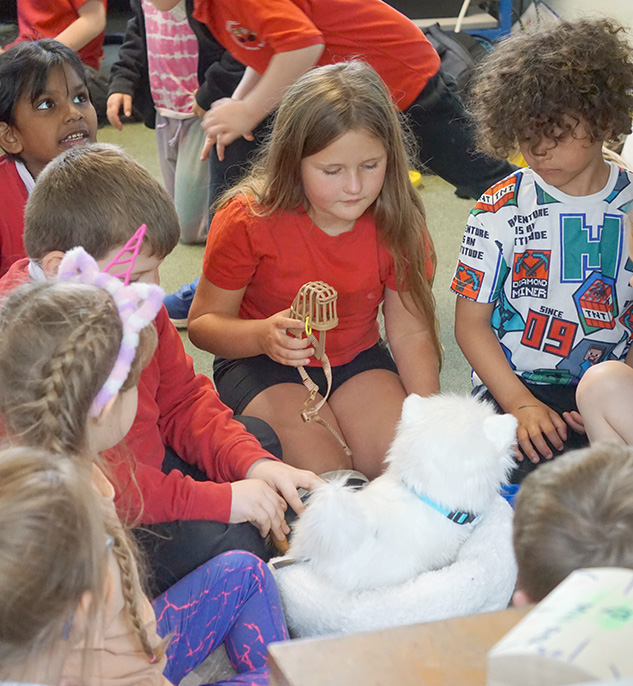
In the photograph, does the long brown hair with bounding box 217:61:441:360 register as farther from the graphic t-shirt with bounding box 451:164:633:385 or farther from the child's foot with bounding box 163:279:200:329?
the child's foot with bounding box 163:279:200:329

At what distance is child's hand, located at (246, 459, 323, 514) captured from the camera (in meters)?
1.26

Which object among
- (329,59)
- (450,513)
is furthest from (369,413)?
(329,59)

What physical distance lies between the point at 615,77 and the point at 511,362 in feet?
1.73

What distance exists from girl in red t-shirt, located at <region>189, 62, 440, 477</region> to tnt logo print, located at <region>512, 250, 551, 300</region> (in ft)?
0.58

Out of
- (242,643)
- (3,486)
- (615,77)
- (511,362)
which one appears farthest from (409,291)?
(3,486)

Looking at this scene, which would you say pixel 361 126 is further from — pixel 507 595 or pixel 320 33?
pixel 507 595

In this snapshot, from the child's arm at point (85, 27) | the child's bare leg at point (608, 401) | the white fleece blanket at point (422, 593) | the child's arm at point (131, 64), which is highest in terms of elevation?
the child's arm at point (85, 27)

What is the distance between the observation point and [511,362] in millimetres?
1540

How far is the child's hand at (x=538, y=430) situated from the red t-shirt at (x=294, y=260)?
0.35 m

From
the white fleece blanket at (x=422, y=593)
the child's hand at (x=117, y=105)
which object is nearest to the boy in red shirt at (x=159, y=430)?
the white fleece blanket at (x=422, y=593)

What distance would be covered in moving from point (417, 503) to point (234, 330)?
0.57 metres

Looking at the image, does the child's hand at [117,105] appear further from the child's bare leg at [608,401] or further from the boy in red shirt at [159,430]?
the child's bare leg at [608,401]

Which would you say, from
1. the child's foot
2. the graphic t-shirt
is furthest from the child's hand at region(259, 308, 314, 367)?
the child's foot

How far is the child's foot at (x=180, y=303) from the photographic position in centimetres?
223
